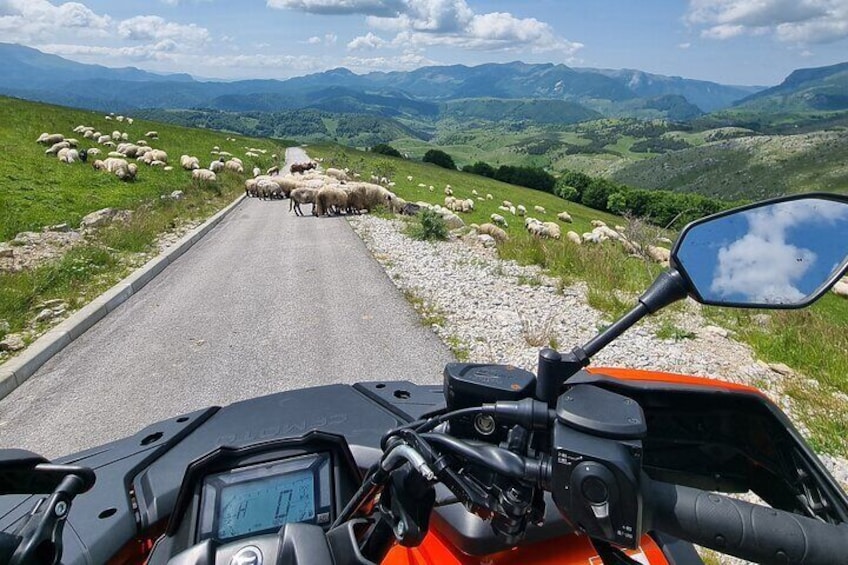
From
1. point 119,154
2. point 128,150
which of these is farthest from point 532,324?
point 128,150

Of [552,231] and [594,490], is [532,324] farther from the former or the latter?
[552,231]

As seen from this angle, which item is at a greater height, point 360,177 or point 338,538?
point 338,538

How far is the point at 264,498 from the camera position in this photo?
1.51 meters

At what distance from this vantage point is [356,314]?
8641mm

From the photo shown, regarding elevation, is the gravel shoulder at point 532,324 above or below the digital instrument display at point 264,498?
below

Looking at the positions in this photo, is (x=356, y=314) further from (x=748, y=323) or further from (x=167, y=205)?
(x=167, y=205)

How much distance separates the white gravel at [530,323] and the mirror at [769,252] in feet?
9.99

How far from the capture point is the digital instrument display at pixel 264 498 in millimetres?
1442

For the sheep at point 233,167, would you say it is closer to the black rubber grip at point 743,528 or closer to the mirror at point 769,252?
the mirror at point 769,252

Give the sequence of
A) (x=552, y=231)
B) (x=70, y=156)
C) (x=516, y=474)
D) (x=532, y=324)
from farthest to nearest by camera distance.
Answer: (x=552, y=231) < (x=70, y=156) < (x=532, y=324) < (x=516, y=474)

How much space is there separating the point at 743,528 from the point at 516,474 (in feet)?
1.42

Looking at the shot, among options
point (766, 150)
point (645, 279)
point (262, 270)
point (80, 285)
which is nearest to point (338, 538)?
point (645, 279)

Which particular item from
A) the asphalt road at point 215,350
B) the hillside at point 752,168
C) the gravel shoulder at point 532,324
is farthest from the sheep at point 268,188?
the hillside at point 752,168

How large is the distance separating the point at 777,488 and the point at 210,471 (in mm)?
1675
